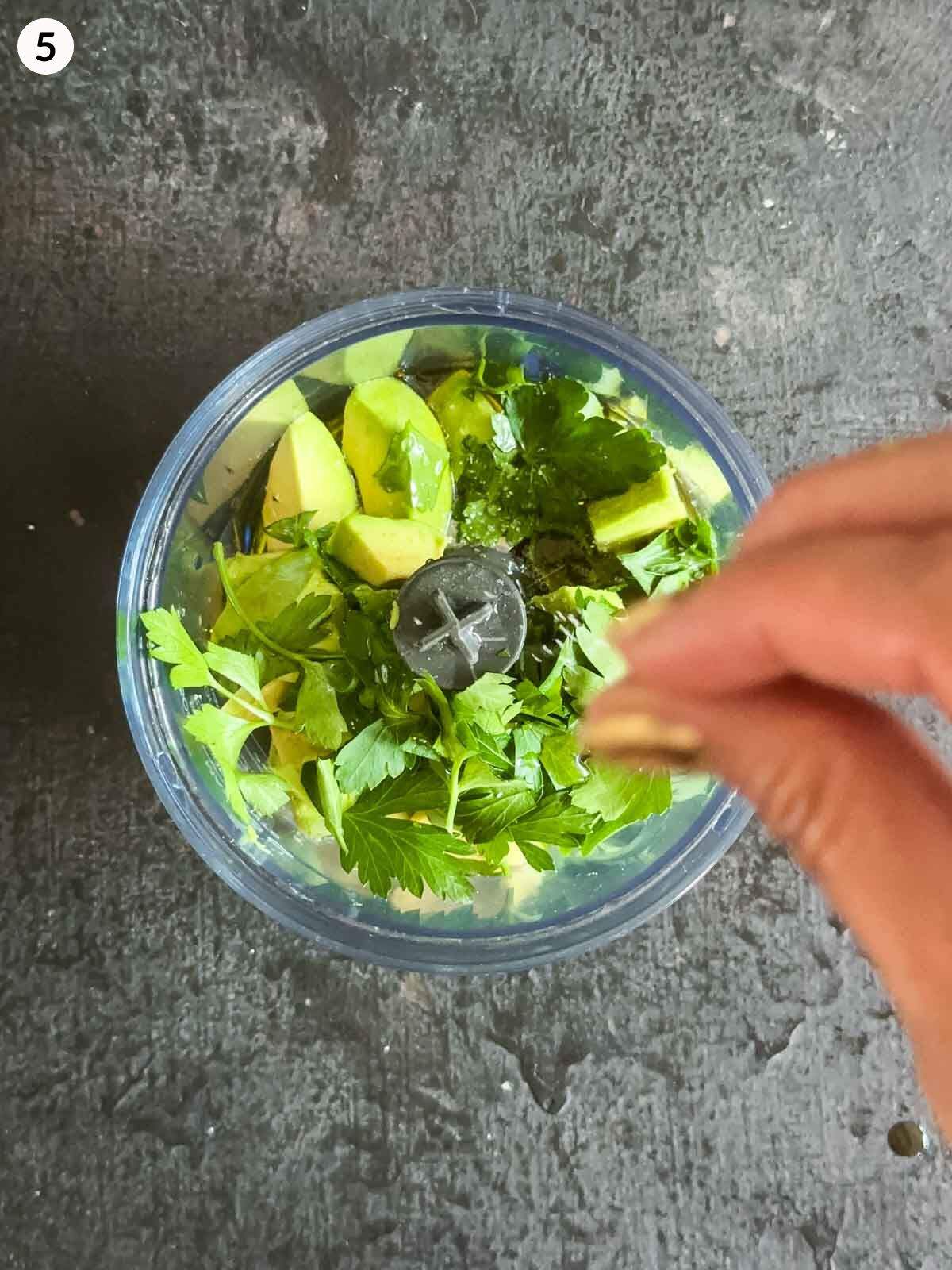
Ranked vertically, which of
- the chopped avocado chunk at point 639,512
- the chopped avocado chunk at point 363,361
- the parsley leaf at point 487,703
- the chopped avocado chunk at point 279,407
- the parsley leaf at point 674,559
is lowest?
the parsley leaf at point 487,703

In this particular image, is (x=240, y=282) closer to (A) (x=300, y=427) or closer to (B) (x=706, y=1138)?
(A) (x=300, y=427)

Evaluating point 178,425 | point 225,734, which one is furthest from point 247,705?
point 178,425

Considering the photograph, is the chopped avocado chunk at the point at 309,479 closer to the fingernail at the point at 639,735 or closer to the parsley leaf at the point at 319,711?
the parsley leaf at the point at 319,711

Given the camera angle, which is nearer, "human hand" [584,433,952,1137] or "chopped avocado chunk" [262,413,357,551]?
"human hand" [584,433,952,1137]

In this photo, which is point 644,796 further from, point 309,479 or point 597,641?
point 309,479

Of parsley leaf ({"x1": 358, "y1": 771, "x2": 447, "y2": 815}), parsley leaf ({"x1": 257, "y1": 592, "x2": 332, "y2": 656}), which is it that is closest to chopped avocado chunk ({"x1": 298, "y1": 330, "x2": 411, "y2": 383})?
parsley leaf ({"x1": 257, "y1": 592, "x2": 332, "y2": 656})

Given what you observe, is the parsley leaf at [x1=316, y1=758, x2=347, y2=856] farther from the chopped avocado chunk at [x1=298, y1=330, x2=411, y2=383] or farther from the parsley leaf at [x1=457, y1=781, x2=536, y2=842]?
the chopped avocado chunk at [x1=298, y1=330, x2=411, y2=383]

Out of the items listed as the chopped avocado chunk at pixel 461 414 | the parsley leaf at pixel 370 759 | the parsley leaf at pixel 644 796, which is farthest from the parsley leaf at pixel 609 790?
the chopped avocado chunk at pixel 461 414

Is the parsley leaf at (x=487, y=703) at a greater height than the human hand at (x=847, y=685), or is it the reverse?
the human hand at (x=847, y=685)
